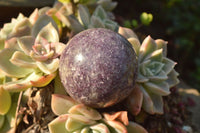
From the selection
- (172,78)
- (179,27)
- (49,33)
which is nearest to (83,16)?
(49,33)

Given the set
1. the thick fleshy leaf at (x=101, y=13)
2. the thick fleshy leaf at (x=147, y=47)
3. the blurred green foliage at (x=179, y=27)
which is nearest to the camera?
the thick fleshy leaf at (x=147, y=47)

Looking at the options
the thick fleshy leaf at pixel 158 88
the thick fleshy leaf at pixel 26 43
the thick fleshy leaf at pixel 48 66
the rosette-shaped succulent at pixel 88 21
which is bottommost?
the thick fleshy leaf at pixel 158 88

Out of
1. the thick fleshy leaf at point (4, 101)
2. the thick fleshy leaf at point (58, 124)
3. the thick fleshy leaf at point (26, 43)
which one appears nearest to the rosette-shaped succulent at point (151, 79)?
the thick fleshy leaf at point (58, 124)

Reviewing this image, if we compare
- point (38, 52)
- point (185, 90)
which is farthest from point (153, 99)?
point (185, 90)

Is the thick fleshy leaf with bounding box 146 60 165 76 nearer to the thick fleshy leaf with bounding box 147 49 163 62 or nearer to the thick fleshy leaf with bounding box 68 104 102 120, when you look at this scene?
the thick fleshy leaf with bounding box 147 49 163 62

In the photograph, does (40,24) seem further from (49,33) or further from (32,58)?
(32,58)

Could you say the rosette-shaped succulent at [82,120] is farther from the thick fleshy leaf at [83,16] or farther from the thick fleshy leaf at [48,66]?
the thick fleshy leaf at [83,16]

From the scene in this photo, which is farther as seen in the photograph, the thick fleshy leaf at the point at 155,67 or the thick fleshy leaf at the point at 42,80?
the thick fleshy leaf at the point at 155,67

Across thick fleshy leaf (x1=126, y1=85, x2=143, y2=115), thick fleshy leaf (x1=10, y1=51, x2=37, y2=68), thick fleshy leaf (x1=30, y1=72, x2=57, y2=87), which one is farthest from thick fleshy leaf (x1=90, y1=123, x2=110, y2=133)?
thick fleshy leaf (x1=10, y1=51, x2=37, y2=68)
